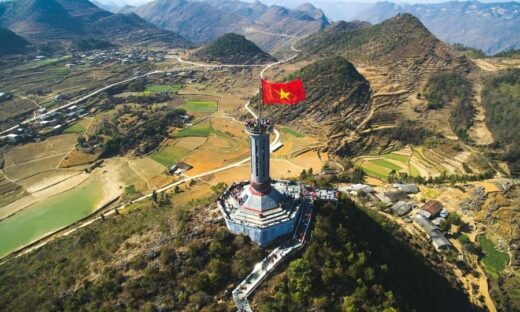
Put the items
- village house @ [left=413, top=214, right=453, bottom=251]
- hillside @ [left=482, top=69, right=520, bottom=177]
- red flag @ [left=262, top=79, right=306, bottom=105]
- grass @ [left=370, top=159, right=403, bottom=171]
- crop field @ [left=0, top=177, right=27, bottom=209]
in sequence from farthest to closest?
grass @ [left=370, top=159, right=403, bottom=171], hillside @ [left=482, top=69, right=520, bottom=177], crop field @ [left=0, top=177, right=27, bottom=209], village house @ [left=413, top=214, right=453, bottom=251], red flag @ [left=262, top=79, right=306, bottom=105]

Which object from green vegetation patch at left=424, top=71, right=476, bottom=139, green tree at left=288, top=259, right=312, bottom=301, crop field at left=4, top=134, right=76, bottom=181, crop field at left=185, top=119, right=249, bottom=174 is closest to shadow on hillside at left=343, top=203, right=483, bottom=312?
green tree at left=288, top=259, right=312, bottom=301

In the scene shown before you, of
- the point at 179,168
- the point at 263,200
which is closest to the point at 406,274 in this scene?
the point at 263,200

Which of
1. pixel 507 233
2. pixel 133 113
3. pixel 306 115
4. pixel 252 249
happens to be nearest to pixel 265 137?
pixel 252 249

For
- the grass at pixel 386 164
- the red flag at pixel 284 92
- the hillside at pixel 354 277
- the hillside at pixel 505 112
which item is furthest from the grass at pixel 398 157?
the red flag at pixel 284 92

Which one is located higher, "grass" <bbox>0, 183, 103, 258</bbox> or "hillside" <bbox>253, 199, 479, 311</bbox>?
"hillside" <bbox>253, 199, 479, 311</bbox>

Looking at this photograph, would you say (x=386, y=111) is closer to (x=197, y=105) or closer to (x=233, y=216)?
(x=197, y=105)

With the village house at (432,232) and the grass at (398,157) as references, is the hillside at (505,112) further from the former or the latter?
the village house at (432,232)

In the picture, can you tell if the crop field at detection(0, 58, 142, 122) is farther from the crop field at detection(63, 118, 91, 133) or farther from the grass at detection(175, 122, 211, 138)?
the grass at detection(175, 122, 211, 138)

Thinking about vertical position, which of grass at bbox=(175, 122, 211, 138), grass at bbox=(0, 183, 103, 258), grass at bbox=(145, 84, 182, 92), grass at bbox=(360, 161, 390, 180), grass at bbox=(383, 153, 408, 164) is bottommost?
grass at bbox=(0, 183, 103, 258)
